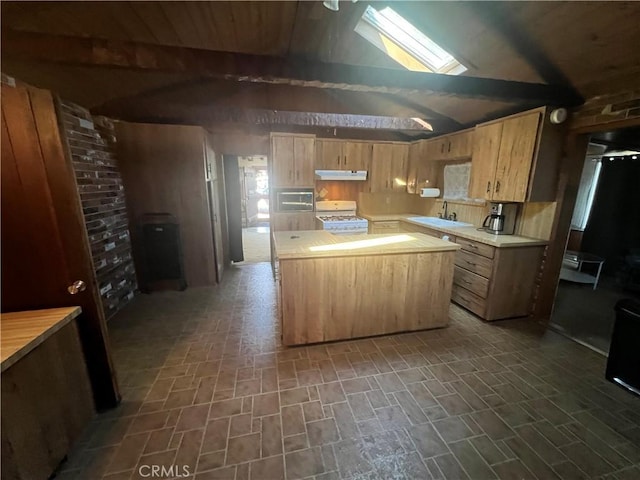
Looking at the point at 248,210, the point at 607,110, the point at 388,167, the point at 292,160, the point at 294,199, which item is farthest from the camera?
the point at 248,210

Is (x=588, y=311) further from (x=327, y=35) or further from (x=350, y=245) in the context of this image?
(x=327, y=35)

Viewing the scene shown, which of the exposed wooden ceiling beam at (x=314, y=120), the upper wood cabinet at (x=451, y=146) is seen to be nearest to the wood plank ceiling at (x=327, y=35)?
the upper wood cabinet at (x=451, y=146)

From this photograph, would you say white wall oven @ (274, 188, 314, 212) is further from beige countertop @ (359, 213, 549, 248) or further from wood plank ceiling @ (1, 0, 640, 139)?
beige countertop @ (359, 213, 549, 248)

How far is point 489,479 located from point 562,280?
430 cm

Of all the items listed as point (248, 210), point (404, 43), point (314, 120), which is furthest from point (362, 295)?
point (248, 210)

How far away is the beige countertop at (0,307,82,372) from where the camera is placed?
116 cm

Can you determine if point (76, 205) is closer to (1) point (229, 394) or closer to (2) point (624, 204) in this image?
(1) point (229, 394)

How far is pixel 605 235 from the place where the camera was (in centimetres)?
467

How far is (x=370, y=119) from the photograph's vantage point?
442 cm

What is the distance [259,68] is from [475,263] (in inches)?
123

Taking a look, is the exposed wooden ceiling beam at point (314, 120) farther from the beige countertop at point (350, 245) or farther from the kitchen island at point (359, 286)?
the kitchen island at point (359, 286)

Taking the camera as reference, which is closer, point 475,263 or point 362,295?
point 362,295

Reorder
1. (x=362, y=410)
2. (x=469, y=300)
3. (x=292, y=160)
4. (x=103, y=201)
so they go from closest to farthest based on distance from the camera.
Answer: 1. (x=362, y=410)
2. (x=103, y=201)
3. (x=469, y=300)
4. (x=292, y=160)

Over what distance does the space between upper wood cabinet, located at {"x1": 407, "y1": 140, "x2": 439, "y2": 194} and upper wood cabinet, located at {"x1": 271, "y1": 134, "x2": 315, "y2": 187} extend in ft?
6.59
